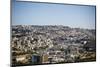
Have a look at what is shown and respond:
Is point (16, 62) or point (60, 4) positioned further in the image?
point (60, 4)

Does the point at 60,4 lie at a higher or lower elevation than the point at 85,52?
higher

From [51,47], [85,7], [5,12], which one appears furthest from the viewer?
[85,7]

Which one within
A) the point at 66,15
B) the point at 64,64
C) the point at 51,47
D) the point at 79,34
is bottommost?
the point at 64,64

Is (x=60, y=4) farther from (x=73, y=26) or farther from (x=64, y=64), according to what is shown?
(x=64, y=64)

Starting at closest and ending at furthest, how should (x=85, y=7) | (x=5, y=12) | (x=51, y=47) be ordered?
(x=5, y=12) → (x=51, y=47) → (x=85, y=7)

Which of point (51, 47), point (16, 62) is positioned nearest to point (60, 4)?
point (51, 47)

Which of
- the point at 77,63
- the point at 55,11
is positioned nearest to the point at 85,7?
the point at 55,11
